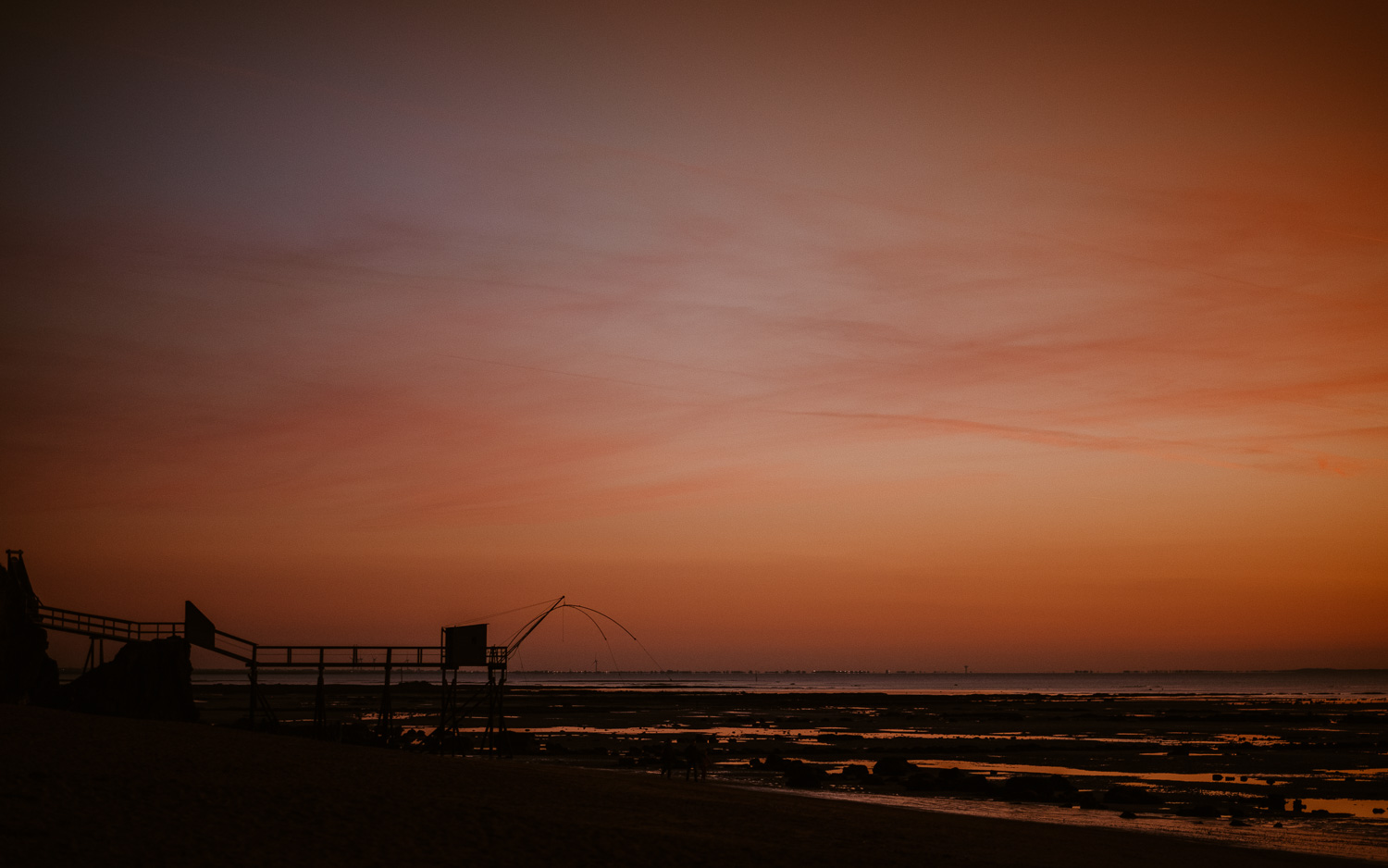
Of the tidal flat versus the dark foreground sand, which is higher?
the dark foreground sand

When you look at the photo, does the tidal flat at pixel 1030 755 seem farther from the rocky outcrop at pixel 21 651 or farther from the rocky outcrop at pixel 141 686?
the rocky outcrop at pixel 21 651

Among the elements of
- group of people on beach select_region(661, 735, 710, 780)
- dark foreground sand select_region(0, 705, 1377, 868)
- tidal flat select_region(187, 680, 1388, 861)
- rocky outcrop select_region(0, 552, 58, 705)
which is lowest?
tidal flat select_region(187, 680, 1388, 861)

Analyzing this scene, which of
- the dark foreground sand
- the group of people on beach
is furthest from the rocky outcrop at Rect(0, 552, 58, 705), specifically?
the group of people on beach

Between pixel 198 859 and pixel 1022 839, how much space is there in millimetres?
17552

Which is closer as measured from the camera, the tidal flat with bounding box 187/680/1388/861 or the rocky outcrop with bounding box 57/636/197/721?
the tidal flat with bounding box 187/680/1388/861

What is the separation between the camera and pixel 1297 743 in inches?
2151

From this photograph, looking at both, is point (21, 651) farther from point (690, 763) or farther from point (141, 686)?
point (690, 763)

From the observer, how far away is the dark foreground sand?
17.2 meters

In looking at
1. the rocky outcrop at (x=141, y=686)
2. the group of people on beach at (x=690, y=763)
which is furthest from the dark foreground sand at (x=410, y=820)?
the rocky outcrop at (x=141, y=686)

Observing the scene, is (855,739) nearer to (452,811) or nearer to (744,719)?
(744,719)

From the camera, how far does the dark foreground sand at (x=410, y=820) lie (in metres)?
17.2

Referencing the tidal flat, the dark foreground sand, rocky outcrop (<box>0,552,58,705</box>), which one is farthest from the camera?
rocky outcrop (<box>0,552,58,705</box>)

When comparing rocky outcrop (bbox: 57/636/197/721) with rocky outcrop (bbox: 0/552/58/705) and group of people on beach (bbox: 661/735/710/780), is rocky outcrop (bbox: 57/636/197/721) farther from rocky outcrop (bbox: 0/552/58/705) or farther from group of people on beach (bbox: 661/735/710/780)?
group of people on beach (bbox: 661/735/710/780)

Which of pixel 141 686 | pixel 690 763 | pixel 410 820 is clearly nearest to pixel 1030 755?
pixel 690 763
